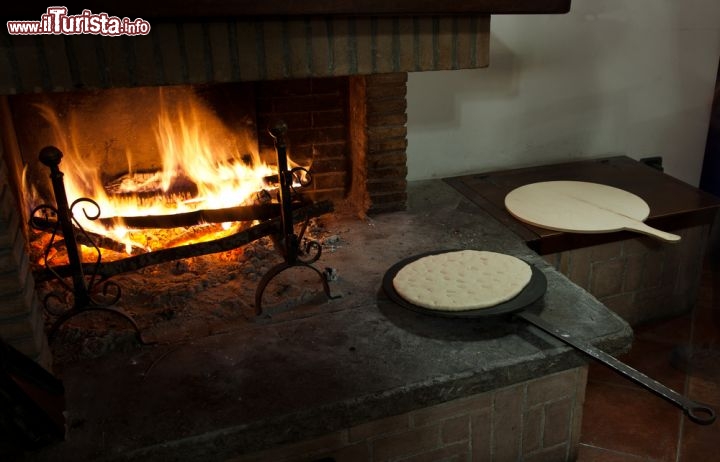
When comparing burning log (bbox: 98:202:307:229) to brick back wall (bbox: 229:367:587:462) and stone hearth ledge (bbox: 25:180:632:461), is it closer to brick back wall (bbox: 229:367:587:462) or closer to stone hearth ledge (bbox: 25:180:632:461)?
stone hearth ledge (bbox: 25:180:632:461)

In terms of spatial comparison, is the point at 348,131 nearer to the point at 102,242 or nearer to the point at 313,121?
the point at 313,121

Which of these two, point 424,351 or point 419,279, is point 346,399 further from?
point 419,279

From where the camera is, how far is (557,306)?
216 cm

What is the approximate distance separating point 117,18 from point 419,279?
1.21 m

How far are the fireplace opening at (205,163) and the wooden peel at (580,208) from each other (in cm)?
57

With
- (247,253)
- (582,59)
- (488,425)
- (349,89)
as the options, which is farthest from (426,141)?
(488,425)

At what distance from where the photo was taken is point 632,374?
1.72 m

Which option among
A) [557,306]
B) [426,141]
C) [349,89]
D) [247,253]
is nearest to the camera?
[557,306]

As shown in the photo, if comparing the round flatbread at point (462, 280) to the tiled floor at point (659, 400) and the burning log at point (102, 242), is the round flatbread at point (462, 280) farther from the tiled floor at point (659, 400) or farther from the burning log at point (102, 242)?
the burning log at point (102, 242)

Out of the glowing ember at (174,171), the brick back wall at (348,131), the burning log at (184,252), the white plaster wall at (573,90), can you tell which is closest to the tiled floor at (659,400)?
the white plaster wall at (573,90)

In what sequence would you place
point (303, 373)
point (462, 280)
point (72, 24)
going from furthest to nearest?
1. point (462, 280)
2. point (303, 373)
3. point (72, 24)

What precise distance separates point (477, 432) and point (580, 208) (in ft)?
4.12

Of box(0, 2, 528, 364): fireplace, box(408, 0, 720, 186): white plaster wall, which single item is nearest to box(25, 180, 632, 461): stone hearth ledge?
box(0, 2, 528, 364): fireplace

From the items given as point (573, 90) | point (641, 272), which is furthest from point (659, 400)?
point (573, 90)
